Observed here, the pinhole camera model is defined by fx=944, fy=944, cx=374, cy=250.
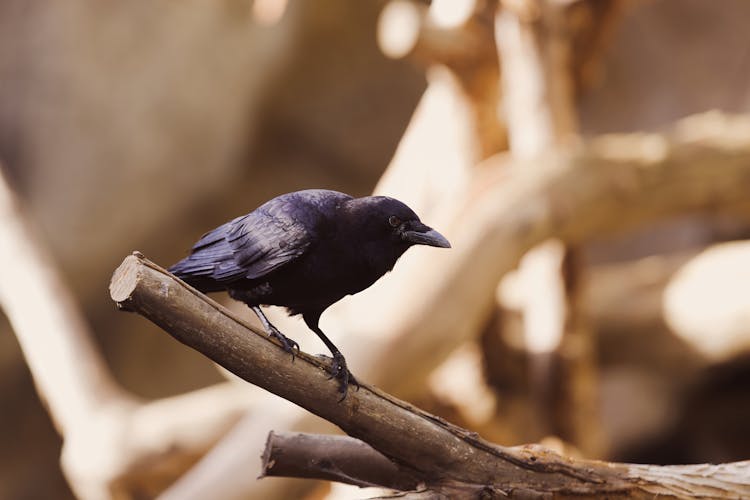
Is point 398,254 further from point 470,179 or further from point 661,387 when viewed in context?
point 661,387

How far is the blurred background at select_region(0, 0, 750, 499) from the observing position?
149 inches

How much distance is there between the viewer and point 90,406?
354 cm

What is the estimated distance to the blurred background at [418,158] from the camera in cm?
378

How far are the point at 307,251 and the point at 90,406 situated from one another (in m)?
2.38

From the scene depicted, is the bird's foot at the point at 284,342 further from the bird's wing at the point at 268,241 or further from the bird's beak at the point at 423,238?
the bird's beak at the point at 423,238

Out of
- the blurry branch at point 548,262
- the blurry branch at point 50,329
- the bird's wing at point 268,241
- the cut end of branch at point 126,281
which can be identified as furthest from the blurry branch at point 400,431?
the blurry branch at point 50,329

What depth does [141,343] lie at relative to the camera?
6223 millimetres

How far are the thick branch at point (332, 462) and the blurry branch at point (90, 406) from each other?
6.28 ft

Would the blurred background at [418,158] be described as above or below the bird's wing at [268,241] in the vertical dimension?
above

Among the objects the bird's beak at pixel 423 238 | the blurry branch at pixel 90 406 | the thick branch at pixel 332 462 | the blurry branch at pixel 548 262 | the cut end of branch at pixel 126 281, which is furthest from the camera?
the blurry branch at pixel 548 262

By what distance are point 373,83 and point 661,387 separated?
296 centimetres

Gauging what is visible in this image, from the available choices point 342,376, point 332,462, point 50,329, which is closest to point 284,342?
point 342,376

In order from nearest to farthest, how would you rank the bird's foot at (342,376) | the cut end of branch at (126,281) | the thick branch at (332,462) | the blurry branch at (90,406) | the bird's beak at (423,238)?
the cut end of branch at (126,281) < the bird's beak at (423,238) < the bird's foot at (342,376) < the thick branch at (332,462) < the blurry branch at (90,406)

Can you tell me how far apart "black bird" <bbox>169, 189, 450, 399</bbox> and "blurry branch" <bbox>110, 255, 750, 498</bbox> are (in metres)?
0.05
